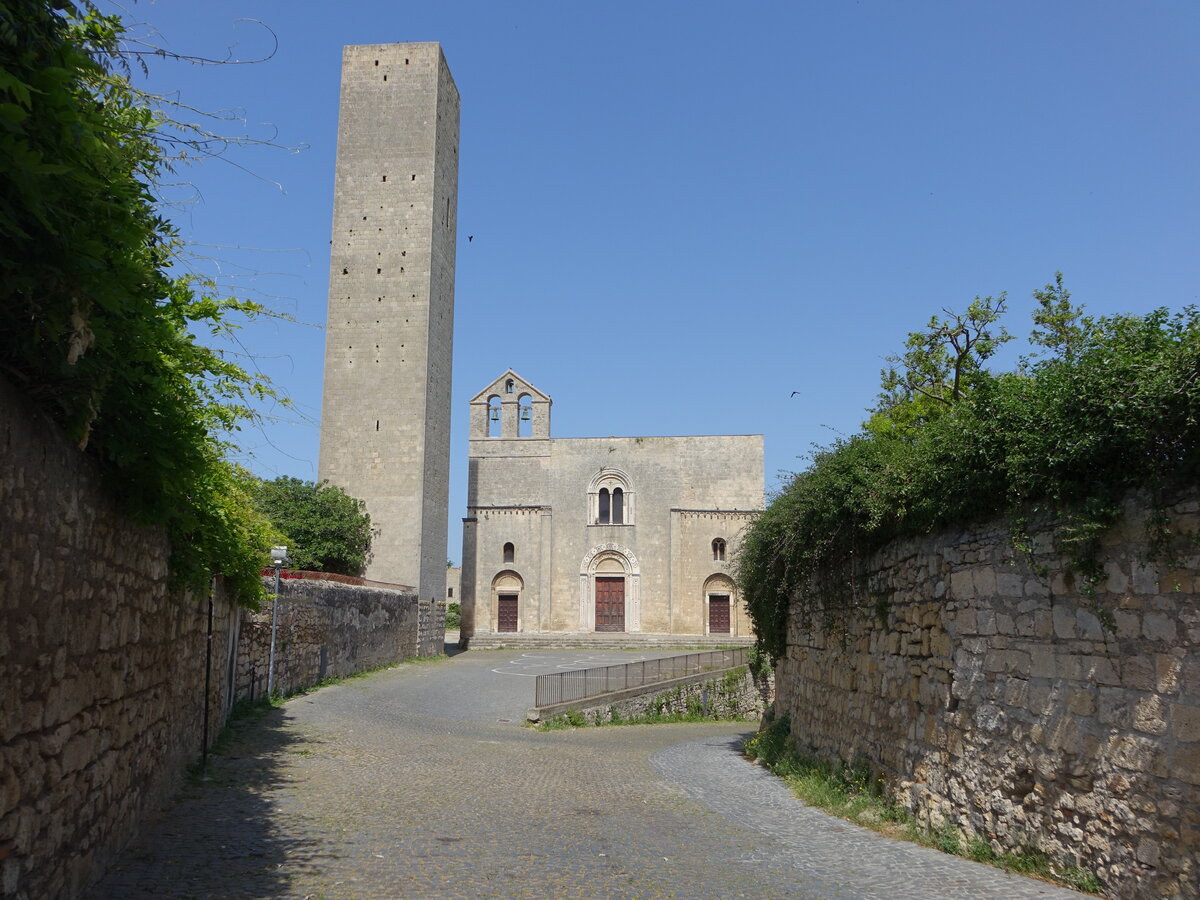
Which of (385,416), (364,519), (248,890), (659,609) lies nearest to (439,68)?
(385,416)

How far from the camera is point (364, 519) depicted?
35.4 meters

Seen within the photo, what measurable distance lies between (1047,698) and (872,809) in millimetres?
2762

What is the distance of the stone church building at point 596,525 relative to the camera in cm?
4475

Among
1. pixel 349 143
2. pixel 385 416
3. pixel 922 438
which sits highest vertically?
pixel 349 143

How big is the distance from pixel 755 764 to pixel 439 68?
3349cm

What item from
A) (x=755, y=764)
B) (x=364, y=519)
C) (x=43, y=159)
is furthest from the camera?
(x=364, y=519)

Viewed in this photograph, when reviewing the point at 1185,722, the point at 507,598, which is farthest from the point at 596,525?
the point at 1185,722

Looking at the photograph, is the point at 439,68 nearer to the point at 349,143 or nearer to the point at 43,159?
the point at 349,143

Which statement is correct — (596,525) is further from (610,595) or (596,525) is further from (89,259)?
(89,259)

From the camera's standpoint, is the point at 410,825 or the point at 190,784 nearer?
the point at 410,825

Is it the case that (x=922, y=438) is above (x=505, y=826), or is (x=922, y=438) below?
above

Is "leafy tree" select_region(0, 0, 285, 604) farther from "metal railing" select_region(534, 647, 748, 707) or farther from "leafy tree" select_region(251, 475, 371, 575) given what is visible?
"leafy tree" select_region(251, 475, 371, 575)

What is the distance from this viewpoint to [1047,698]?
6.08 m

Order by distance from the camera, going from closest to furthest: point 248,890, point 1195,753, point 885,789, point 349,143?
point 1195,753, point 248,890, point 885,789, point 349,143
